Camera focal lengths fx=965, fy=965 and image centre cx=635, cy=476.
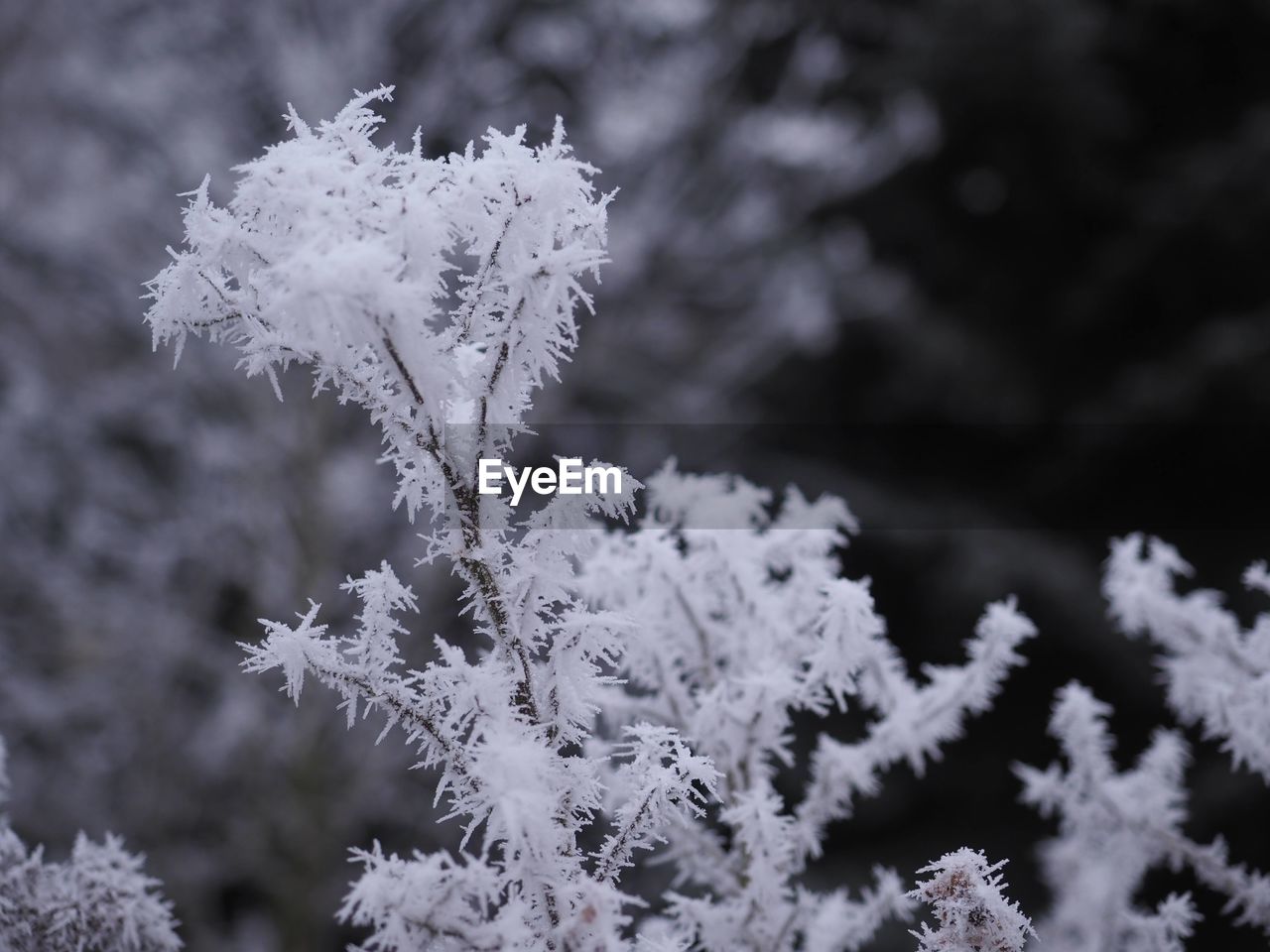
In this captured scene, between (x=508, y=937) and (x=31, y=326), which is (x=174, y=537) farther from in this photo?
(x=508, y=937)

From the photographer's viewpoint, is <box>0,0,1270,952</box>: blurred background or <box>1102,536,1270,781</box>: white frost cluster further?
<box>0,0,1270,952</box>: blurred background

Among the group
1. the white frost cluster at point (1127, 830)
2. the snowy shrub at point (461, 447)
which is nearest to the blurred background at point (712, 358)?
the white frost cluster at point (1127, 830)

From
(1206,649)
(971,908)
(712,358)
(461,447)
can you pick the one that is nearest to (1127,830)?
(1206,649)

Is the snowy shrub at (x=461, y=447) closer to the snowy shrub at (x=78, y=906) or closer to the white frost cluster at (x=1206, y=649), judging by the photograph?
the snowy shrub at (x=78, y=906)

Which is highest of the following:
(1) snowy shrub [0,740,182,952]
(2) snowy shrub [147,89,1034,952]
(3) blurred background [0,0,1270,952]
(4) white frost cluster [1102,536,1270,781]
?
(3) blurred background [0,0,1270,952]

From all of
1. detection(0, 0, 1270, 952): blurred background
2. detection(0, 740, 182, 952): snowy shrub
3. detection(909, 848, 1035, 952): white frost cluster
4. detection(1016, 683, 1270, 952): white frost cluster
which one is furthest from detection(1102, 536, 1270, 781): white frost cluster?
detection(0, 0, 1270, 952): blurred background

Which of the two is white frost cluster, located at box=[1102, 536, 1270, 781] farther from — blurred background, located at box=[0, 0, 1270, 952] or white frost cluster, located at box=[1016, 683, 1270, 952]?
blurred background, located at box=[0, 0, 1270, 952]

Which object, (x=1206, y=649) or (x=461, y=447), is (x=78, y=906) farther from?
(x=1206, y=649)
